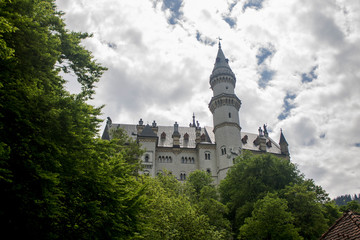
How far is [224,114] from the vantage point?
54.8 m

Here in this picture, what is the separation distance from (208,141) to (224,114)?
21.1ft

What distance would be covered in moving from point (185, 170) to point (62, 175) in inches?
1707

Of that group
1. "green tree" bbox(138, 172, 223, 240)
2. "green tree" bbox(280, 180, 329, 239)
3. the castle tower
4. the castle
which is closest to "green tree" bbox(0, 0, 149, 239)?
"green tree" bbox(138, 172, 223, 240)

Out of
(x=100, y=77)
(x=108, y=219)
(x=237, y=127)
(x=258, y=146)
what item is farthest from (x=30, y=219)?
(x=258, y=146)

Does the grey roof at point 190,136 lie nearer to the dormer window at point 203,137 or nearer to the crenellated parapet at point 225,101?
the dormer window at point 203,137

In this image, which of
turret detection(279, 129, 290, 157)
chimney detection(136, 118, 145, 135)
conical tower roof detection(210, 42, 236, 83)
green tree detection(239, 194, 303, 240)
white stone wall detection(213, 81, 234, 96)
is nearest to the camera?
green tree detection(239, 194, 303, 240)

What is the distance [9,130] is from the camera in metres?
9.58

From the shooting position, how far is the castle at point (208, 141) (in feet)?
169

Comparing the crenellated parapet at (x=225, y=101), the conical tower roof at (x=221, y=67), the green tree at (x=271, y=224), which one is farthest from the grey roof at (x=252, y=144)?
the green tree at (x=271, y=224)

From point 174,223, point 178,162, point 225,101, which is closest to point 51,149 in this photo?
point 174,223

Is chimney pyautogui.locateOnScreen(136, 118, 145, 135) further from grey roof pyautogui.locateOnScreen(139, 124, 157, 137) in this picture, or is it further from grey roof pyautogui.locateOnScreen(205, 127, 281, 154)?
grey roof pyautogui.locateOnScreen(205, 127, 281, 154)

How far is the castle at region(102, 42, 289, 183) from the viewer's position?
51656 mm

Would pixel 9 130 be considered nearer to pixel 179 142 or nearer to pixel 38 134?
pixel 38 134

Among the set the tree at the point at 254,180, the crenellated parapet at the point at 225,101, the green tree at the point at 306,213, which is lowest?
the green tree at the point at 306,213
